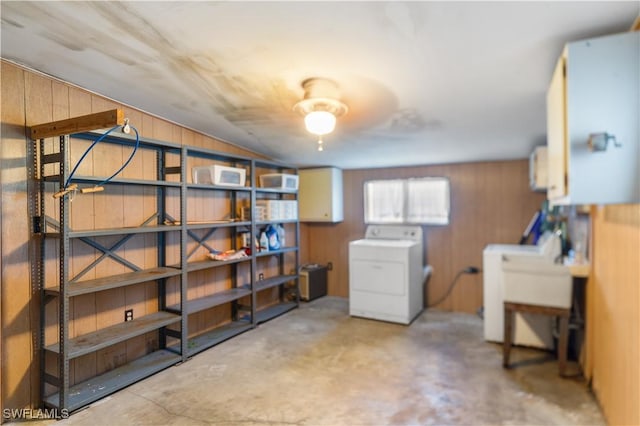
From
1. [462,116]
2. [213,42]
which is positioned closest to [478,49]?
[462,116]

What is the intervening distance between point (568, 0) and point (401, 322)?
3167mm

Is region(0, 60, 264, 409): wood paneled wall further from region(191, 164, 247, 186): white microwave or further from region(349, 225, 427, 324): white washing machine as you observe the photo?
region(349, 225, 427, 324): white washing machine

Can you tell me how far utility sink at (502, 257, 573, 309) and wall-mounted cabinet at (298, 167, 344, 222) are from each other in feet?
8.06

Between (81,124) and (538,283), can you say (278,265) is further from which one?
(81,124)

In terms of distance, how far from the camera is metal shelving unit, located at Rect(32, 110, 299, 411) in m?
2.21

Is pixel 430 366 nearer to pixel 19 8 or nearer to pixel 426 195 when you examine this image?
pixel 426 195

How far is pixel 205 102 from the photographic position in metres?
2.67

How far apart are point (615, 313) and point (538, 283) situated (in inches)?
30.3

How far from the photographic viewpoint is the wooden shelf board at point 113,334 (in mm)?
2256

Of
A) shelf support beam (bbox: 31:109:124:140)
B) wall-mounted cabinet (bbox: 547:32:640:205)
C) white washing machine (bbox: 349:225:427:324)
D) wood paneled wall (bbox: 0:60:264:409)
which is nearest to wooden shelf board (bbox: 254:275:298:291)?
white washing machine (bbox: 349:225:427:324)

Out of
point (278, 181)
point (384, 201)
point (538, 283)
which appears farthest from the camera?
point (384, 201)

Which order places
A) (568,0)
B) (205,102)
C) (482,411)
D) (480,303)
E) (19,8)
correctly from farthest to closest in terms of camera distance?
(480,303) → (205,102) → (482,411) → (19,8) → (568,0)

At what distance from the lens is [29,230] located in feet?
7.39

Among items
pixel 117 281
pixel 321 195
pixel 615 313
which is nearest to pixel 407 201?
pixel 321 195
